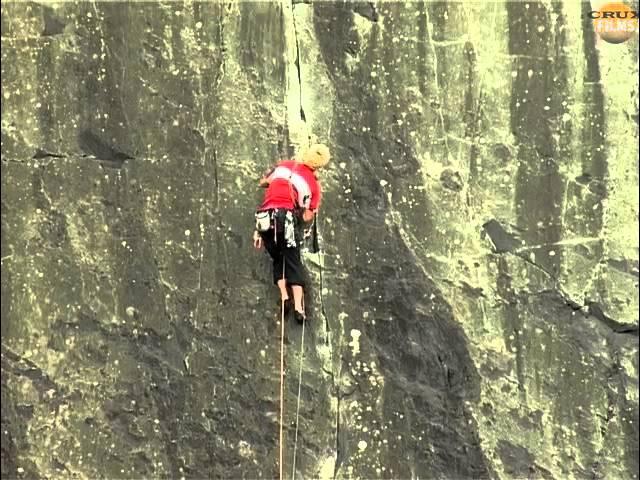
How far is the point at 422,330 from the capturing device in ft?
12.9

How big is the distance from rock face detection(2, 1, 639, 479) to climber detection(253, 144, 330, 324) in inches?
7.6

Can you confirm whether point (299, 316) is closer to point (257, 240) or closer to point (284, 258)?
point (284, 258)

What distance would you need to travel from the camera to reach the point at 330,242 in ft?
12.9

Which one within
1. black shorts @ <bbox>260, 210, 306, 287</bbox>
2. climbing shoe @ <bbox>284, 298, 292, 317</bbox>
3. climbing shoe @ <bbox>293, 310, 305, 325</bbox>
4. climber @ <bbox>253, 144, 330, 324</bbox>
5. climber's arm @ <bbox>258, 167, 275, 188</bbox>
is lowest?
climbing shoe @ <bbox>293, 310, 305, 325</bbox>

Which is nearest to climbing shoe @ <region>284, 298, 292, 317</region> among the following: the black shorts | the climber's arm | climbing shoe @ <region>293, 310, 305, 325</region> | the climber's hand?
climbing shoe @ <region>293, 310, 305, 325</region>

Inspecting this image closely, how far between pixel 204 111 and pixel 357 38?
44.5 inches

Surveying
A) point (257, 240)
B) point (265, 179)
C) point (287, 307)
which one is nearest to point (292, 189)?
point (265, 179)

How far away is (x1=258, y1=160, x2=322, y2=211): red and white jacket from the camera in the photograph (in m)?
3.65

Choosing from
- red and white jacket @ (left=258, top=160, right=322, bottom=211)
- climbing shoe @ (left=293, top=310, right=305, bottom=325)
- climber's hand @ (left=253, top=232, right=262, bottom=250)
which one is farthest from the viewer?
climbing shoe @ (left=293, top=310, right=305, bottom=325)

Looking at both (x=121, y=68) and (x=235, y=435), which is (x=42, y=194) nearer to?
(x=121, y=68)

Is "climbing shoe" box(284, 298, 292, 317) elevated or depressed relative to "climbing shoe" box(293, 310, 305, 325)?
elevated

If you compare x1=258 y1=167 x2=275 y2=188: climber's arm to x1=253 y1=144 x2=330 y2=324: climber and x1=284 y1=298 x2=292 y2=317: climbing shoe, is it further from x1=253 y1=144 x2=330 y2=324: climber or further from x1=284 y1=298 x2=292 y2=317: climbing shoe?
x1=284 y1=298 x2=292 y2=317: climbing shoe

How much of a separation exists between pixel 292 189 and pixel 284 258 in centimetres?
47

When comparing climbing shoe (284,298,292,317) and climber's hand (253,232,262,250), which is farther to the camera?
climbing shoe (284,298,292,317)
